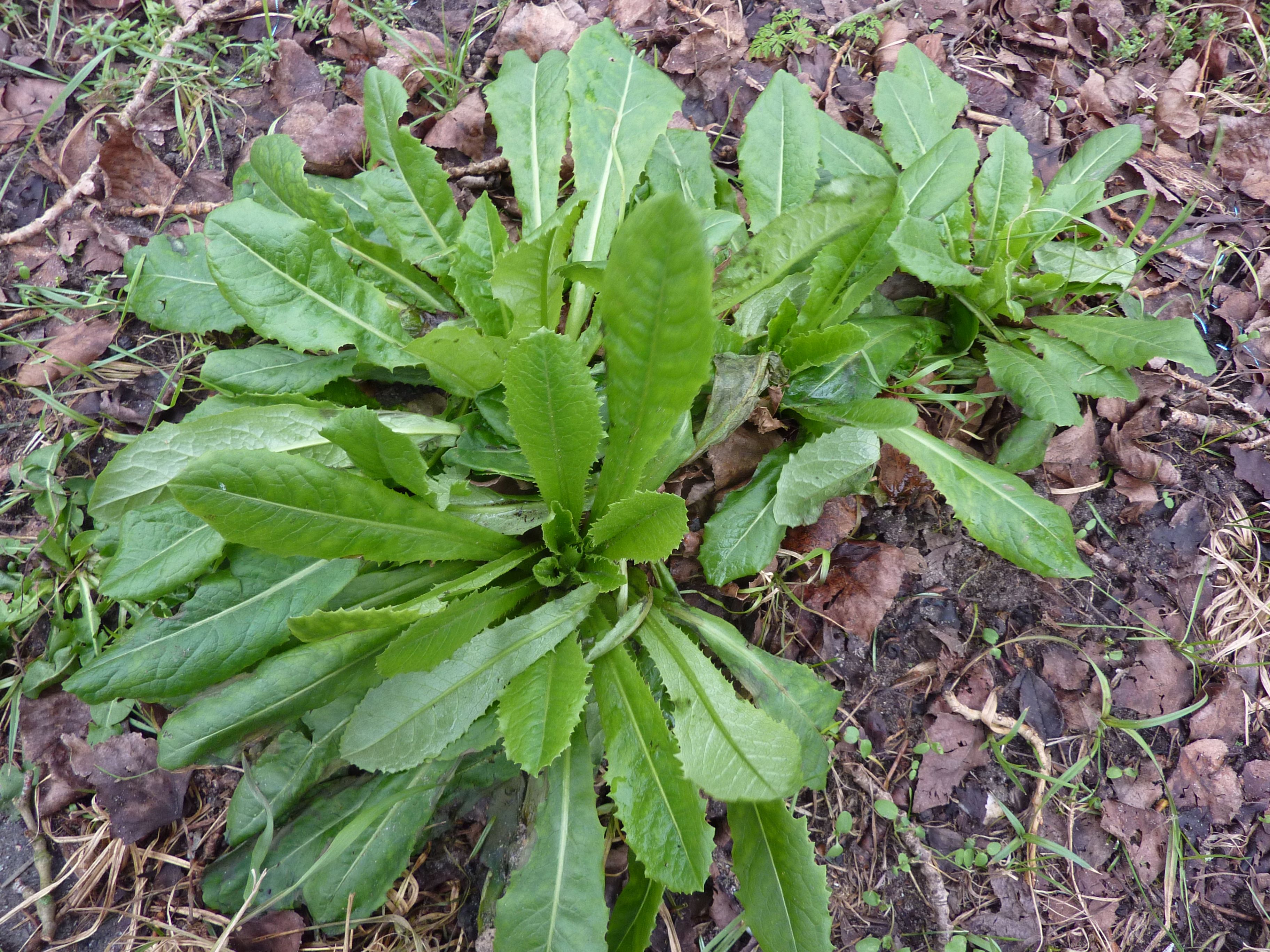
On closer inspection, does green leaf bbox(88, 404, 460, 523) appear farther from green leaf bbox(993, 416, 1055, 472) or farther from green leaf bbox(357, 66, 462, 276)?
green leaf bbox(993, 416, 1055, 472)

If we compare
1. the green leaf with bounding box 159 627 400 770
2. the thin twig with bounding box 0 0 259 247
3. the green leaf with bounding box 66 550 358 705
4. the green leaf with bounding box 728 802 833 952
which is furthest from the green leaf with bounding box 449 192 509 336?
the thin twig with bounding box 0 0 259 247

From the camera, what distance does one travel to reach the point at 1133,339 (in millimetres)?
1986

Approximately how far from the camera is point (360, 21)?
2.55 meters

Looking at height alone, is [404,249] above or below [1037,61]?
below

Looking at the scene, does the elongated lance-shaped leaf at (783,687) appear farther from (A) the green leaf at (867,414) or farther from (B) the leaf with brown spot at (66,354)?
(B) the leaf with brown spot at (66,354)

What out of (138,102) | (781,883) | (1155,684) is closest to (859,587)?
(781,883)

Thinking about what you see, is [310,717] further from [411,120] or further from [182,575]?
[411,120]

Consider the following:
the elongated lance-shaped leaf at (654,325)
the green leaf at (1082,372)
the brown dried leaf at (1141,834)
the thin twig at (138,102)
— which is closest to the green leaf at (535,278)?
the elongated lance-shaped leaf at (654,325)

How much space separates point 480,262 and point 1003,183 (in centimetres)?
160

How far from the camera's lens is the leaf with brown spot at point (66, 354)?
2.33 meters

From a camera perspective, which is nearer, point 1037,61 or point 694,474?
point 694,474

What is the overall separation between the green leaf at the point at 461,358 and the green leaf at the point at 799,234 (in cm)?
56

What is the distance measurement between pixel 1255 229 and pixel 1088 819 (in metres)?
2.10

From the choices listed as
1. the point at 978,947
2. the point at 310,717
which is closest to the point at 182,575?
the point at 310,717
